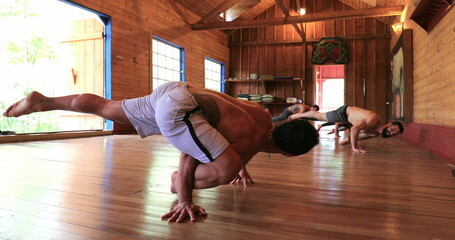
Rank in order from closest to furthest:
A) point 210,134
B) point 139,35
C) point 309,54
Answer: point 210,134 → point 139,35 → point 309,54

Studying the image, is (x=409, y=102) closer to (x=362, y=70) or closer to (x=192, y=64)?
(x=362, y=70)

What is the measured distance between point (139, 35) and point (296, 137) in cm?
586

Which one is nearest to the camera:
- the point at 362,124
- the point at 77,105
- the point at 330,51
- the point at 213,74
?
the point at 77,105

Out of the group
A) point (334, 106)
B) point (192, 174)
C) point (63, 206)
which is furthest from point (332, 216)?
point (334, 106)

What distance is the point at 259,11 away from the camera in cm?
1019

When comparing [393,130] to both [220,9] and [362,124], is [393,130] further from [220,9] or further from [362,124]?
[220,9]

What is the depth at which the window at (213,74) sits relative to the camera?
9737mm

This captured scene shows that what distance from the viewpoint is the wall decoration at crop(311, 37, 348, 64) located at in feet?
30.6

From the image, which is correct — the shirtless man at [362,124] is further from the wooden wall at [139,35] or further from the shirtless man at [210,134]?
the wooden wall at [139,35]

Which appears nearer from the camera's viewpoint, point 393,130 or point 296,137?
point 296,137

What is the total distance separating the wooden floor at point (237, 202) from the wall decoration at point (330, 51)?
7159 millimetres

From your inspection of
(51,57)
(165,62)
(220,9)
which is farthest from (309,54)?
(51,57)

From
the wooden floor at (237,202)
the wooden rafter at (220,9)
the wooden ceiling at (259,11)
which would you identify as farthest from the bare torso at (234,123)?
the wooden rafter at (220,9)

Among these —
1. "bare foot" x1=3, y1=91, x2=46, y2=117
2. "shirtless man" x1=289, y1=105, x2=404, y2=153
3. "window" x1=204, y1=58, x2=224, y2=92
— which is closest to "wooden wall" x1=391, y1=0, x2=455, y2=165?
"shirtless man" x1=289, y1=105, x2=404, y2=153
